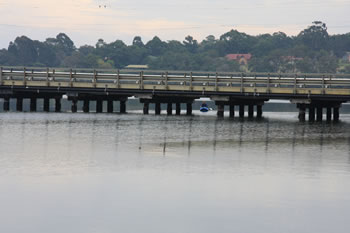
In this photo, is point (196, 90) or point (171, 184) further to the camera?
point (196, 90)

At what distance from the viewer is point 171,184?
920 inches

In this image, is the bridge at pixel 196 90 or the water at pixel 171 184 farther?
the bridge at pixel 196 90

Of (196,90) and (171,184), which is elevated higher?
(196,90)

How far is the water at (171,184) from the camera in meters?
18.5

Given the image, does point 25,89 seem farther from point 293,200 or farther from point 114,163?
point 293,200

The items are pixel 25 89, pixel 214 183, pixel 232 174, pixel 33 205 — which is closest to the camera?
pixel 33 205

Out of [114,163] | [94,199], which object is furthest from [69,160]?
[94,199]

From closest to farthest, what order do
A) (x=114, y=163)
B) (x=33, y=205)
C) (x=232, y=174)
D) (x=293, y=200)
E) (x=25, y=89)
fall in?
1. (x=33, y=205)
2. (x=293, y=200)
3. (x=232, y=174)
4. (x=114, y=163)
5. (x=25, y=89)

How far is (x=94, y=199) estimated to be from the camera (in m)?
20.9

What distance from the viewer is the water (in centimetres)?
1855

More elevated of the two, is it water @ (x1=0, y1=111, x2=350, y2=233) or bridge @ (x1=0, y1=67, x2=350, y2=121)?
bridge @ (x1=0, y1=67, x2=350, y2=121)

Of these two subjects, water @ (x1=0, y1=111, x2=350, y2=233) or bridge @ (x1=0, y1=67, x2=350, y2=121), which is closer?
water @ (x1=0, y1=111, x2=350, y2=233)

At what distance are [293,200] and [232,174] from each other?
463 cm

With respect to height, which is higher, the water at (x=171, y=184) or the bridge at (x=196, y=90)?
the bridge at (x=196, y=90)
